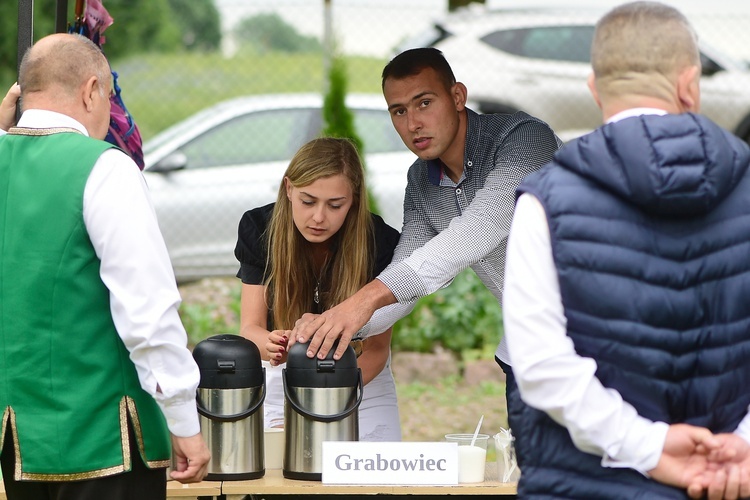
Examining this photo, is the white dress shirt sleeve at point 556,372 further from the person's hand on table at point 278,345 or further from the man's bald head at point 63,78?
the person's hand on table at point 278,345

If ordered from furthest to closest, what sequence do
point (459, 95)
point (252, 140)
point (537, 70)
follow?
point (537, 70) < point (252, 140) < point (459, 95)

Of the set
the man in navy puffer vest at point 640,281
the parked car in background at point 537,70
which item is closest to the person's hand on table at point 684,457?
the man in navy puffer vest at point 640,281

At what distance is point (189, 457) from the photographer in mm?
2316

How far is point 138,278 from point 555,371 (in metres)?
0.88

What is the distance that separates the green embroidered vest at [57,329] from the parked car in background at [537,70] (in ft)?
21.8

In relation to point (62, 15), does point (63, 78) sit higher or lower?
lower

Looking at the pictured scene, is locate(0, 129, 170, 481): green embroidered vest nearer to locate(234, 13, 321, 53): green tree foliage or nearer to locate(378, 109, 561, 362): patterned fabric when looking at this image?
locate(378, 109, 561, 362): patterned fabric

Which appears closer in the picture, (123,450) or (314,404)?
(123,450)

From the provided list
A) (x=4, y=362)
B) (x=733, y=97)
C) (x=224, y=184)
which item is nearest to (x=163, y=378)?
(x=4, y=362)

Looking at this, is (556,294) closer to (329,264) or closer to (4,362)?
(4,362)

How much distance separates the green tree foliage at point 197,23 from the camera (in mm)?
18656

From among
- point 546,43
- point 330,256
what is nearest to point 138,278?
point 330,256

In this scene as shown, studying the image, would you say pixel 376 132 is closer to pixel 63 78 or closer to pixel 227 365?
pixel 227 365

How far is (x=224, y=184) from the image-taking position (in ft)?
26.7
